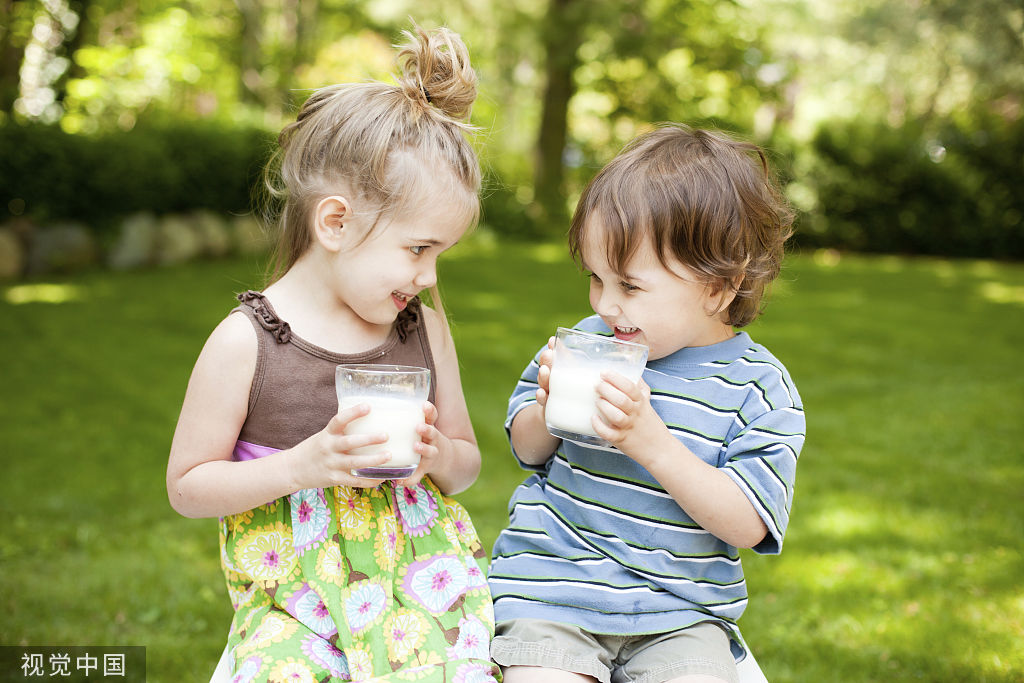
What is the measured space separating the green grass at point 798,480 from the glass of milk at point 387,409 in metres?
0.75

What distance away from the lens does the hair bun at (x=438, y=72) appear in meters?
2.27

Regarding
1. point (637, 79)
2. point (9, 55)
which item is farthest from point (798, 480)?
point (9, 55)

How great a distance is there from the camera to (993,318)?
10.3 metres

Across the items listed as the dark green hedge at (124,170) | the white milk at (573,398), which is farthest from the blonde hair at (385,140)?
the dark green hedge at (124,170)

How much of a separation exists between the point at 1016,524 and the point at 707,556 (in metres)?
3.37

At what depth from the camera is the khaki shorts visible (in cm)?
202

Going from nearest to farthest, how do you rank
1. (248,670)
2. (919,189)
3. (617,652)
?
(248,670) < (617,652) < (919,189)

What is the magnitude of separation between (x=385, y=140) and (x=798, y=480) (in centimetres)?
410

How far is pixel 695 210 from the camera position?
2.15 meters

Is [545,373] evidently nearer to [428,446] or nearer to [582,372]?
[582,372]

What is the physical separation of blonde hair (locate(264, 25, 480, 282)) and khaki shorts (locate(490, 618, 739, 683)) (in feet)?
3.21

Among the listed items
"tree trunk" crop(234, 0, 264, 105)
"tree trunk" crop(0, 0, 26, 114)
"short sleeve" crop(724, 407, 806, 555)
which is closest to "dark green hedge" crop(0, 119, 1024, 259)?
"tree trunk" crop(234, 0, 264, 105)

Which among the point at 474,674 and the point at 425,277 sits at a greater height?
the point at 425,277

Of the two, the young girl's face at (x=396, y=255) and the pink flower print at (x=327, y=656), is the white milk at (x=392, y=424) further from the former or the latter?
the pink flower print at (x=327, y=656)
